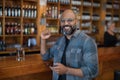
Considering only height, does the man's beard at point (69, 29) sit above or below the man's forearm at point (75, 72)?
above

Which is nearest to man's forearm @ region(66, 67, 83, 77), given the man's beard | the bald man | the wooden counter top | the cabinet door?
the bald man

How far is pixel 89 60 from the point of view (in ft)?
6.97

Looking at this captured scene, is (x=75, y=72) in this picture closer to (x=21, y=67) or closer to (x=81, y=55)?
(x=81, y=55)

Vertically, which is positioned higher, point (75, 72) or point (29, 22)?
point (29, 22)

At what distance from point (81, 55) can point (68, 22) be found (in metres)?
0.35

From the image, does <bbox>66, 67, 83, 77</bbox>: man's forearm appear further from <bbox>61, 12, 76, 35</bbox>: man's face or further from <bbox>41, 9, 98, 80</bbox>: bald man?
<bbox>61, 12, 76, 35</bbox>: man's face

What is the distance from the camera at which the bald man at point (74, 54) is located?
6.99ft

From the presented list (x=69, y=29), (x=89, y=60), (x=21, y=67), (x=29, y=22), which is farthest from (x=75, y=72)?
(x=29, y=22)

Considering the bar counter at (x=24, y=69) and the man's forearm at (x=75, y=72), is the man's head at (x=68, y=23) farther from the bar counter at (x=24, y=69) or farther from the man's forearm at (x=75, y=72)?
the bar counter at (x=24, y=69)

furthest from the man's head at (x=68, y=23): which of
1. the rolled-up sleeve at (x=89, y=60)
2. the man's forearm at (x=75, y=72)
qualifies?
the man's forearm at (x=75, y=72)

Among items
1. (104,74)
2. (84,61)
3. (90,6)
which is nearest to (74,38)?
(84,61)

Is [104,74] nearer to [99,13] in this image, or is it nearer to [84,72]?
[84,72]

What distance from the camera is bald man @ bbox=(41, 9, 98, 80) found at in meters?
2.13

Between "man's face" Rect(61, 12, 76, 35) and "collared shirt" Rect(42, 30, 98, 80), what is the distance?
81 millimetres
